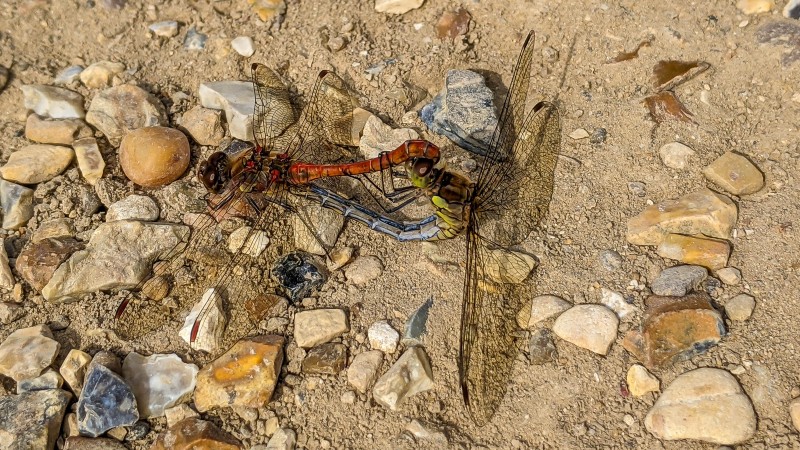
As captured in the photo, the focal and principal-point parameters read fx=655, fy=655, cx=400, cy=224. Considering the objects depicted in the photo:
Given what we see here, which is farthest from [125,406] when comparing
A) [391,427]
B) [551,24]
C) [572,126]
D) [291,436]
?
[551,24]

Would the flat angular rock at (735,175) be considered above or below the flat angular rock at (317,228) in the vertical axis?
above

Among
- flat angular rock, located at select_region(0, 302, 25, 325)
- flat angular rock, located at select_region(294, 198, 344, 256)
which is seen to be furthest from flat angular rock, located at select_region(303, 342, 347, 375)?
flat angular rock, located at select_region(0, 302, 25, 325)

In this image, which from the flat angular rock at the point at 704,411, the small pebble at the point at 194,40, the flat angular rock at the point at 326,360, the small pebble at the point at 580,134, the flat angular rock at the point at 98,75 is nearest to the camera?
the flat angular rock at the point at 704,411

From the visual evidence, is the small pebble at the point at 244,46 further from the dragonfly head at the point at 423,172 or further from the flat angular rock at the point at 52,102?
the dragonfly head at the point at 423,172

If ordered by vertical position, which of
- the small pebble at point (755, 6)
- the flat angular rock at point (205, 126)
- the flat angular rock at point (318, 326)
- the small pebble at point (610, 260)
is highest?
the small pebble at point (755, 6)

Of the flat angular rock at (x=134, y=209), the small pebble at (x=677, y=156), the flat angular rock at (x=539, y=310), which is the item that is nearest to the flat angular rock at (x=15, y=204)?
the flat angular rock at (x=134, y=209)

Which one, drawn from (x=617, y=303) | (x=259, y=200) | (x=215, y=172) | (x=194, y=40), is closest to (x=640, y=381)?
(x=617, y=303)

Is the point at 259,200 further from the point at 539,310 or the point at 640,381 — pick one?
the point at 640,381

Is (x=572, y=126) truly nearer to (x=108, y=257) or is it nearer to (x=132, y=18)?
(x=108, y=257)
